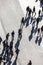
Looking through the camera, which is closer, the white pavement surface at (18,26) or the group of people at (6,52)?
the group of people at (6,52)

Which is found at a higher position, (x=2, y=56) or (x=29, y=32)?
(x=29, y=32)

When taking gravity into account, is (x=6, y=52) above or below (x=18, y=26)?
below

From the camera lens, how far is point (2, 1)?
35.6 metres

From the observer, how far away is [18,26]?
3241 centimetres

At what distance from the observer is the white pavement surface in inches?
1151

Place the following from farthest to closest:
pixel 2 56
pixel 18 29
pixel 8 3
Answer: pixel 8 3 → pixel 18 29 → pixel 2 56

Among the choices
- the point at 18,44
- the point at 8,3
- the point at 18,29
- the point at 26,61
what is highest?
the point at 8,3

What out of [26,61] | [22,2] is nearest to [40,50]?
[26,61]

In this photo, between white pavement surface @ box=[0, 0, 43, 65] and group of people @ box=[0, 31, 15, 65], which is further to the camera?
white pavement surface @ box=[0, 0, 43, 65]

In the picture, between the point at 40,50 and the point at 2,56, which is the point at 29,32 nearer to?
the point at 40,50

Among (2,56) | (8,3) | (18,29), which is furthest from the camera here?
(8,3)

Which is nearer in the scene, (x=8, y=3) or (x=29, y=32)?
(x=29, y=32)

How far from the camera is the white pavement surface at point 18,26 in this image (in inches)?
1151

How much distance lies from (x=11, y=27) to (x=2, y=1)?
5.28m
